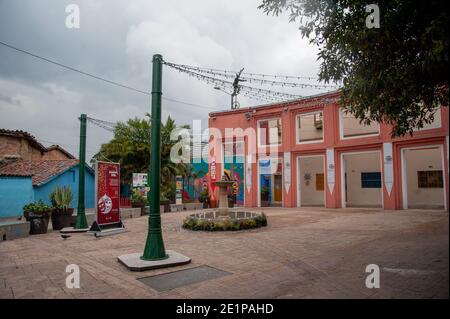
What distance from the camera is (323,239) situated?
28.1ft

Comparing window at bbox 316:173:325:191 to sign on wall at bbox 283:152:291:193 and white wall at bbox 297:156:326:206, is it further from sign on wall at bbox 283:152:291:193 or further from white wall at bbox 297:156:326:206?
sign on wall at bbox 283:152:291:193

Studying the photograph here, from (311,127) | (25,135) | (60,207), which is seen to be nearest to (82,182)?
(60,207)

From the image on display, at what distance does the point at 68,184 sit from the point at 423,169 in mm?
21684

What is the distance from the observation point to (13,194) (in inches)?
605

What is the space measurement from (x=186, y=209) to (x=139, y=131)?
7.33m

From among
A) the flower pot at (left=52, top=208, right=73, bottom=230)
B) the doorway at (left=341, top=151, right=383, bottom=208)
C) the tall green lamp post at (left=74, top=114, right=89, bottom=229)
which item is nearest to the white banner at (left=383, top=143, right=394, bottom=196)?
the doorway at (left=341, top=151, right=383, bottom=208)

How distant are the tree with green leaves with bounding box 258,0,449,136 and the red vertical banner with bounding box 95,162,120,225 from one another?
7.82 m

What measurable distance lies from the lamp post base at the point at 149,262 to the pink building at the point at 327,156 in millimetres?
12571

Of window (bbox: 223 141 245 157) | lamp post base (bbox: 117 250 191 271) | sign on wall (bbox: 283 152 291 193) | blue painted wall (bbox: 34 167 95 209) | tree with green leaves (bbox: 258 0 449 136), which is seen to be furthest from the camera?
window (bbox: 223 141 245 157)

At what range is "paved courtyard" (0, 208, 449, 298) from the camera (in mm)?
4609

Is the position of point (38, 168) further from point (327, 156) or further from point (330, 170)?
point (330, 170)

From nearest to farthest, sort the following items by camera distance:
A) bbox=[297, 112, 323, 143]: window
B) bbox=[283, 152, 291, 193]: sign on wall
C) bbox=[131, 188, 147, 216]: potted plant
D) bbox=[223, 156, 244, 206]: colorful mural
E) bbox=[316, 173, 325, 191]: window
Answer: bbox=[131, 188, 147, 216]: potted plant, bbox=[283, 152, 291, 193]: sign on wall, bbox=[297, 112, 323, 143]: window, bbox=[316, 173, 325, 191]: window, bbox=[223, 156, 244, 206]: colorful mural
